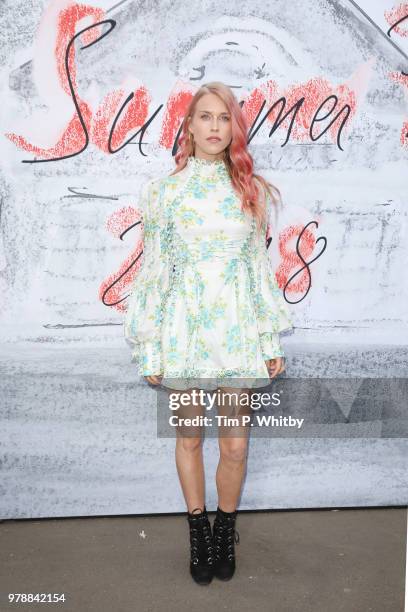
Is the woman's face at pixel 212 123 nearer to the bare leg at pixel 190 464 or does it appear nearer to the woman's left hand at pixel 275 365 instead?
the woman's left hand at pixel 275 365

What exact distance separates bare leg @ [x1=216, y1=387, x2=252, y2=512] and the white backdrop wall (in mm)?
445

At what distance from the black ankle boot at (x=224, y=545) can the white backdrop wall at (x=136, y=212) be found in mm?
Result: 463

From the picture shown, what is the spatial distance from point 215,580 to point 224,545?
123 mm

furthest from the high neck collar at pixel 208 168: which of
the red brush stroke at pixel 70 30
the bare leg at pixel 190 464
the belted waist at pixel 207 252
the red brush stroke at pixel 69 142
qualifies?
the bare leg at pixel 190 464

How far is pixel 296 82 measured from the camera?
8.75 feet

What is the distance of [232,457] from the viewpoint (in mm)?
2369

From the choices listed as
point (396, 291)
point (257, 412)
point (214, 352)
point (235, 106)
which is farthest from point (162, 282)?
point (396, 291)

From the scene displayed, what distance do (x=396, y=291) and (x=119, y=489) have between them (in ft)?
4.94

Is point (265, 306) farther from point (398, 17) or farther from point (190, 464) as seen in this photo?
point (398, 17)

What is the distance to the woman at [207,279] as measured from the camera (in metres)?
2.22

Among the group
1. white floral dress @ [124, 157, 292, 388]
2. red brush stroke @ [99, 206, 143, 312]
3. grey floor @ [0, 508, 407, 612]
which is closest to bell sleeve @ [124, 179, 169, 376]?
white floral dress @ [124, 157, 292, 388]

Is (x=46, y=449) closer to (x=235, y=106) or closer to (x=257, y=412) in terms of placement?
(x=257, y=412)

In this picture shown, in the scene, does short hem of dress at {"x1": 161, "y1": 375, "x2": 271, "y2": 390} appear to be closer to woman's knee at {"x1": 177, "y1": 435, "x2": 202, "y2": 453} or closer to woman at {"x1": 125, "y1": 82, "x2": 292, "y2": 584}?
woman at {"x1": 125, "y1": 82, "x2": 292, "y2": 584}

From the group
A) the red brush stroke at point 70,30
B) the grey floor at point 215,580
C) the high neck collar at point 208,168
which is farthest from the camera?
the red brush stroke at point 70,30
